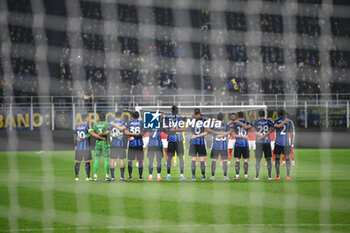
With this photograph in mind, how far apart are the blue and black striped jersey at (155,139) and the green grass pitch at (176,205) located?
0.74 meters

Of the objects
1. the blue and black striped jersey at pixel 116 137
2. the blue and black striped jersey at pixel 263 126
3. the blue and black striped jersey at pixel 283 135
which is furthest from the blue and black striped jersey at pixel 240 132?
the blue and black striped jersey at pixel 116 137

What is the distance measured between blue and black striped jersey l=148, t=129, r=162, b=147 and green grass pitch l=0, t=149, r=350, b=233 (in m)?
0.74

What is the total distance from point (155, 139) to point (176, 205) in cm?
273

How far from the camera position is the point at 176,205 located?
6793 millimetres

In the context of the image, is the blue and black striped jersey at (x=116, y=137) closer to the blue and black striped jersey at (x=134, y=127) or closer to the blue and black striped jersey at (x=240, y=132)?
the blue and black striped jersey at (x=134, y=127)

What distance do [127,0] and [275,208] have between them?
10.7 m

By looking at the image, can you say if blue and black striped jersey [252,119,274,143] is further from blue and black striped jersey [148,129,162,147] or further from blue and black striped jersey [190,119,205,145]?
blue and black striped jersey [148,129,162,147]

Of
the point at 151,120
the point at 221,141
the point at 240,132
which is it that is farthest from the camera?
the point at 151,120

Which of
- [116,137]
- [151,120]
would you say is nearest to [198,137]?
[151,120]

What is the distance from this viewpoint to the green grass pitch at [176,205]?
5.51 meters

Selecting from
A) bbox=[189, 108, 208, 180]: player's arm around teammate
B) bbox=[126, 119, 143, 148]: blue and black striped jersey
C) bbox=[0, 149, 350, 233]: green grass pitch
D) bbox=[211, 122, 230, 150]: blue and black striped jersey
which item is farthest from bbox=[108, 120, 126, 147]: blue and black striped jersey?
bbox=[211, 122, 230, 150]: blue and black striped jersey

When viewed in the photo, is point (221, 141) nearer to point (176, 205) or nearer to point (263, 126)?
point (263, 126)

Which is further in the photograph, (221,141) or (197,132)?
(221,141)

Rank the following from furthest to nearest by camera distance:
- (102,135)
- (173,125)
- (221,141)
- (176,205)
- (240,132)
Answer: (221,141)
(240,132)
(102,135)
(173,125)
(176,205)
